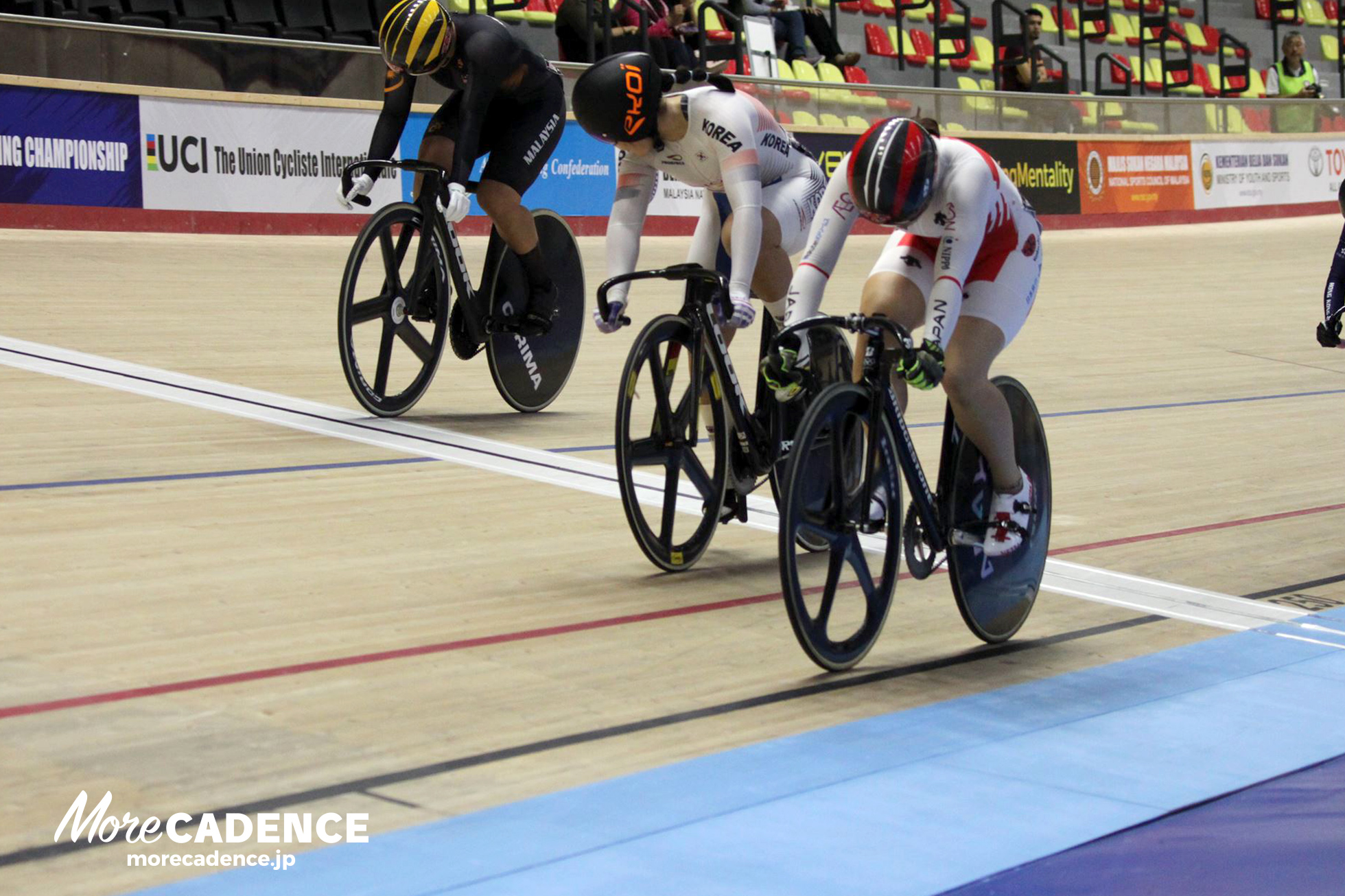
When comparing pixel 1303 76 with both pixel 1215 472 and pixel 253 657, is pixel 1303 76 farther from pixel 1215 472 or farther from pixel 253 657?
pixel 253 657

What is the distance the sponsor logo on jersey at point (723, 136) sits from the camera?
4.12m

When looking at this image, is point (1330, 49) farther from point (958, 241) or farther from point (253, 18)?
point (958, 241)

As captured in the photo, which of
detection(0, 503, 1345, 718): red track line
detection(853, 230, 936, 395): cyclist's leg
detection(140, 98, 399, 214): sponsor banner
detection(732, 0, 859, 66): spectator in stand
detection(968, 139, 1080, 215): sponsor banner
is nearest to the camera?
detection(0, 503, 1345, 718): red track line

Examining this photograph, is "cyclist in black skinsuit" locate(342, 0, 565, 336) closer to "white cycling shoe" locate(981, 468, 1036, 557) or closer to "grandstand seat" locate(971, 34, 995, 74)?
"white cycling shoe" locate(981, 468, 1036, 557)

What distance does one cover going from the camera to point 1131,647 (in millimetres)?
3689

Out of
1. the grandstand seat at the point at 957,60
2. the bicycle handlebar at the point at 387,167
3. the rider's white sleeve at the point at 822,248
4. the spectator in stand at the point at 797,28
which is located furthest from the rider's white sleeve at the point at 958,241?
the grandstand seat at the point at 957,60

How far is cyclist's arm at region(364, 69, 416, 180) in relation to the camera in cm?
556

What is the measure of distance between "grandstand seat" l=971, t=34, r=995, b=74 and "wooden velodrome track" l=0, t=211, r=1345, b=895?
11.9 metres

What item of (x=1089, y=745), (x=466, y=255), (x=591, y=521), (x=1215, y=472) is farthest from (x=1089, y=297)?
(x=1089, y=745)

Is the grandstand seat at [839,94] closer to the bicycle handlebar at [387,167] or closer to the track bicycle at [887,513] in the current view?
the bicycle handlebar at [387,167]

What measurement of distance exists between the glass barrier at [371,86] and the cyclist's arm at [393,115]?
15.0 feet

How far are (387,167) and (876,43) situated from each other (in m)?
13.9

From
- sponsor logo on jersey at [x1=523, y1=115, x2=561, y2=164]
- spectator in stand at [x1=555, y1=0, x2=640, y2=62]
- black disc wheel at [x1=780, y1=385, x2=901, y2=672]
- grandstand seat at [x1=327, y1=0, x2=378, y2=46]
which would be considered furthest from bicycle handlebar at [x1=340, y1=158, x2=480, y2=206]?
spectator in stand at [x1=555, y1=0, x2=640, y2=62]

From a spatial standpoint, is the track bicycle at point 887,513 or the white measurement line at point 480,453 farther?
the white measurement line at point 480,453
